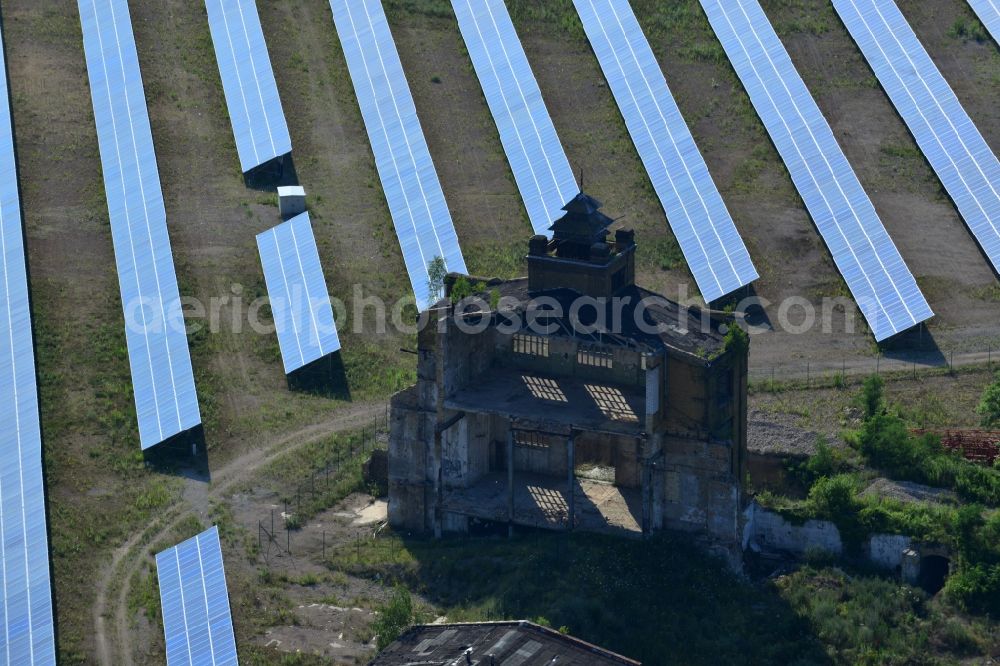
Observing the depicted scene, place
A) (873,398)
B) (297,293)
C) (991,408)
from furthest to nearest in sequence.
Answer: (297,293), (873,398), (991,408)

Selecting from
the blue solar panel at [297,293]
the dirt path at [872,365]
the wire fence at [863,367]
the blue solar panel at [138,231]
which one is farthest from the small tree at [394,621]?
the dirt path at [872,365]

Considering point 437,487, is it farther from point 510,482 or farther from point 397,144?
point 397,144

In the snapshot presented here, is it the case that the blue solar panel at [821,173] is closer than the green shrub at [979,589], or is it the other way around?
the green shrub at [979,589]

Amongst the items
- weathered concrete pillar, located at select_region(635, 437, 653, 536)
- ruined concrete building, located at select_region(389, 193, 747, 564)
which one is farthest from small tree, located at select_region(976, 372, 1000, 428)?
weathered concrete pillar, located at select_region(635, 437, 653, 536)

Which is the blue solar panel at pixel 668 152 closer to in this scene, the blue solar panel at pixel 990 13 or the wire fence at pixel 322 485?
the wire fence at pixel 322 485

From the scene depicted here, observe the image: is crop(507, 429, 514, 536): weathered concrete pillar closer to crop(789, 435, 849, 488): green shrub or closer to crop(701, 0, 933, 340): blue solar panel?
crop(789, 435, 849, 488): green shrub

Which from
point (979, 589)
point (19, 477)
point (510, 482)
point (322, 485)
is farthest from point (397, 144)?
point (979, 589)

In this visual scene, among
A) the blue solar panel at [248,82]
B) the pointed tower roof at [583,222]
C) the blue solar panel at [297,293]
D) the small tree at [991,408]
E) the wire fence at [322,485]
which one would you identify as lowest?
the wire fence at [322,485]
